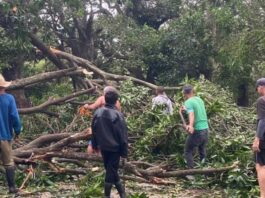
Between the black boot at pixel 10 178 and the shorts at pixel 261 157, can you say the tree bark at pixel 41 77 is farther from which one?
the shorts at pixel 261 157

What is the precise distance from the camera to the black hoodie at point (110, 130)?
6504 millimetres

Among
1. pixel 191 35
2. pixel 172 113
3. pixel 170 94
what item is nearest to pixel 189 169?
pixel 172 113

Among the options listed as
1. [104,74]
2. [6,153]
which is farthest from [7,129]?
[104,74]

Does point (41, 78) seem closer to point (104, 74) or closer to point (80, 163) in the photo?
point (104, 74)

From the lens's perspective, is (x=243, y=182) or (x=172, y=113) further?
(x=172, y=113)

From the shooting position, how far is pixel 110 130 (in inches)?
258

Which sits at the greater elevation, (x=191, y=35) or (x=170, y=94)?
(x=191, y=35)

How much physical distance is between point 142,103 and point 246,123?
7.32ft

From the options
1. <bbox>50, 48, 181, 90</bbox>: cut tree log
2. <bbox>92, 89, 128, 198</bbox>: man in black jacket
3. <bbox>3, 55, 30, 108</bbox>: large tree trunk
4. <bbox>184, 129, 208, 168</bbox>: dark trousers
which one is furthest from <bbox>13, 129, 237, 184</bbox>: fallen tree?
<bbox>3, 55, 30, 108</bbox>: large tree trunk

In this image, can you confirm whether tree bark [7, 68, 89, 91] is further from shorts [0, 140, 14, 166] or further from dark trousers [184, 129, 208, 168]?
dark trousers [184, 129, 208, 168]

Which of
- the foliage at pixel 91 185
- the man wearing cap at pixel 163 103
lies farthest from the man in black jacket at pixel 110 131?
the man wearing cap at pixel 163 103

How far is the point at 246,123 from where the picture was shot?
10.9 m

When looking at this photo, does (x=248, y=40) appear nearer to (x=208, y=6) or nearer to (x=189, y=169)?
(x=208, y=6)

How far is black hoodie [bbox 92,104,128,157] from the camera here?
6504 millimetres
